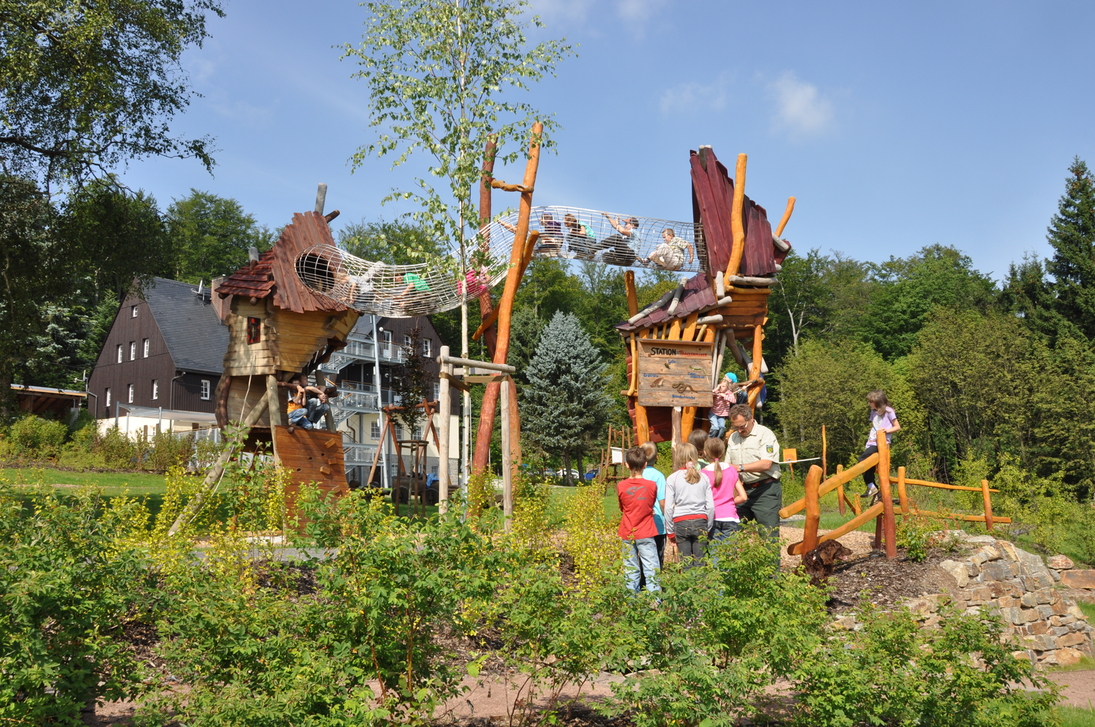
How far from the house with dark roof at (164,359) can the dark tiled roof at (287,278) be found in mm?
24620

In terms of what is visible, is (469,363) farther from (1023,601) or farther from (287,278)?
(1023,601)

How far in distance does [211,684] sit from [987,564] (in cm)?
812

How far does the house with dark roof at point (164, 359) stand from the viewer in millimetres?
36375

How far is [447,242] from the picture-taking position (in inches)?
448

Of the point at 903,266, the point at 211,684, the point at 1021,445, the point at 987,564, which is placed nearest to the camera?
the point at 211,684

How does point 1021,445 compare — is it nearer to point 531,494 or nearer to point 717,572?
point 531,494

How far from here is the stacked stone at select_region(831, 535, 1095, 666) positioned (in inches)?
328

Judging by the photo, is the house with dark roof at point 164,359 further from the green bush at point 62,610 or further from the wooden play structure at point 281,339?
the green bush at point 62,610

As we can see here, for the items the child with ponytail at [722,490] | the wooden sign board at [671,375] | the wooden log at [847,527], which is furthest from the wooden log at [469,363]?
the wooden log at [847,527]

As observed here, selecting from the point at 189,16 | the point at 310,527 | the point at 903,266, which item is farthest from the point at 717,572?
the point at 903,266

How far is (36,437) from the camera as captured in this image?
85.8 feet

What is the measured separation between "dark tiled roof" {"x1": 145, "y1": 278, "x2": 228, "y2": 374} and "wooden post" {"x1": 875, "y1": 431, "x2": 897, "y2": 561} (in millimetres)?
32731

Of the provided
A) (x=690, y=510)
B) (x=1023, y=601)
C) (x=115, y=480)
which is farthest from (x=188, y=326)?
(x=1023, y=601)

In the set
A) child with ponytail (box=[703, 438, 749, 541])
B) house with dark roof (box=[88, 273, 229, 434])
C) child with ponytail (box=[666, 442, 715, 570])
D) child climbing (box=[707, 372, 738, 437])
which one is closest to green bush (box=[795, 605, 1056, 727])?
child with ponytail (box=[666, 442, 715, 570])
